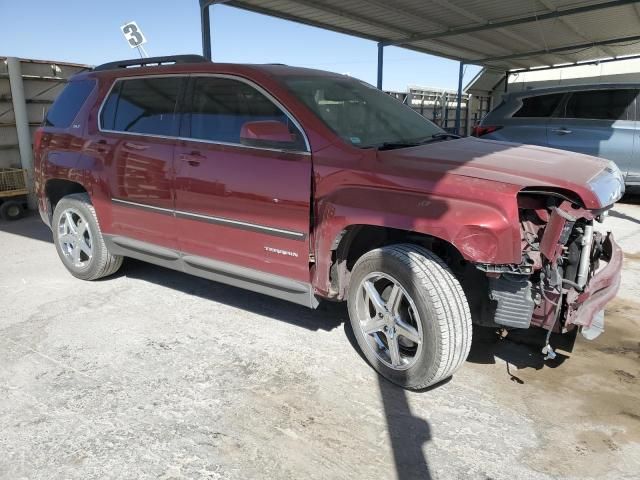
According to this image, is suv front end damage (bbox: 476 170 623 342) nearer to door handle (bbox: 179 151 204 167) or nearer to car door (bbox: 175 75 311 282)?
car door (bbox: 175 75 311 282)

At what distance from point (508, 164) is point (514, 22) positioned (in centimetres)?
974

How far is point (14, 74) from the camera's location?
7.64m

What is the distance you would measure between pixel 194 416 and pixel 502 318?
176 cm

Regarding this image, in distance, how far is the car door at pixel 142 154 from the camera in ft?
12.7

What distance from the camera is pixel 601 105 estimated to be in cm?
766

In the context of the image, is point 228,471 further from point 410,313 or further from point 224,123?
point 224,123

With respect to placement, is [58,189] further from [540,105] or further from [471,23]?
[471,23]

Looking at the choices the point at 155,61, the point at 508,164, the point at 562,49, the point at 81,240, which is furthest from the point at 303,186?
the point at 562,49

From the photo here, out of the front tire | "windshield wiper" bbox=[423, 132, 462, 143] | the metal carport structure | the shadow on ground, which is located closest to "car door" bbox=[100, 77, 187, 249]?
the front tire

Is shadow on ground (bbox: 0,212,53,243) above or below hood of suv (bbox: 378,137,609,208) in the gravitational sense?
below

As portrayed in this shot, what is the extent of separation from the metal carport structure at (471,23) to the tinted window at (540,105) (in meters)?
2.91

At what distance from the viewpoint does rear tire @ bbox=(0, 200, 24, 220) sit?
761cm

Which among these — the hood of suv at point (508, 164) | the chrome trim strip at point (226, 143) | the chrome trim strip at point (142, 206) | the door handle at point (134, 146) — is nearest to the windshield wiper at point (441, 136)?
the hood of suv at point (508, 164)

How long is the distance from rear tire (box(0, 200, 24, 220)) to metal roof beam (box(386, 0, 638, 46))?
915 centimetres
